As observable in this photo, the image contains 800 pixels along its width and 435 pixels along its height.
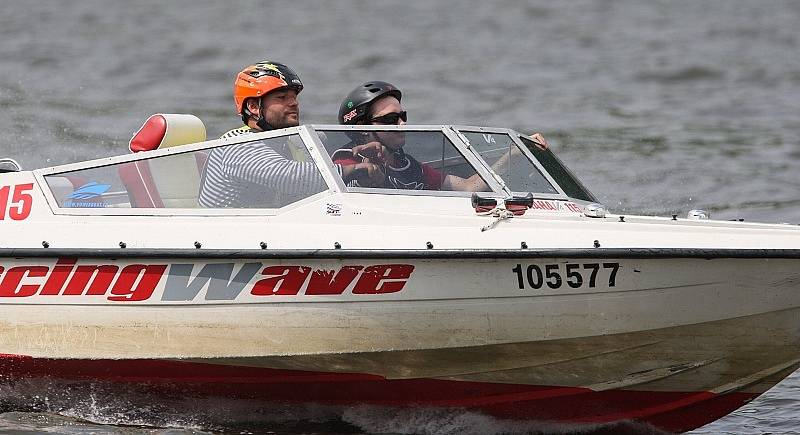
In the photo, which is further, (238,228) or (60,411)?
(60,411)

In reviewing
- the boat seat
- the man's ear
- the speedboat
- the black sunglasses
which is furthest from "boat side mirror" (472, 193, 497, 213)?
the man's ear

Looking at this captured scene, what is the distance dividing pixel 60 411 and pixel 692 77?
55.5 ft

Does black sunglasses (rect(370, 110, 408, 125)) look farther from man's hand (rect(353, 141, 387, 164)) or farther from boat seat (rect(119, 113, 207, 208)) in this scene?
boat seat (rect(119, 113, 207, 208))

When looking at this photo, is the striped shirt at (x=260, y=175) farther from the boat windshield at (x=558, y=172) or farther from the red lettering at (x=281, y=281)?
the boat windshield at (x=558, y=172)

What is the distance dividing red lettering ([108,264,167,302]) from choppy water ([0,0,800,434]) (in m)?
0.90

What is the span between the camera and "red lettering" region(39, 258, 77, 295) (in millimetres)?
6480

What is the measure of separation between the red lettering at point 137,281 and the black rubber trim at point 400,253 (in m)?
0.08

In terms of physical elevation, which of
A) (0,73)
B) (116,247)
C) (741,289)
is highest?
(116,247)

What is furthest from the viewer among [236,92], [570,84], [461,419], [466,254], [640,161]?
[570,84]

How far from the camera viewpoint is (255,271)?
6.31 m

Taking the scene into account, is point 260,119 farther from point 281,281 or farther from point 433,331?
point 433,331

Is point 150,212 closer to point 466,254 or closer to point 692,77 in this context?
point 466,254

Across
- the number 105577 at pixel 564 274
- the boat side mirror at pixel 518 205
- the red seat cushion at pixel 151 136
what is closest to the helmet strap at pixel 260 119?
the red seat cushion at pixel 151 136

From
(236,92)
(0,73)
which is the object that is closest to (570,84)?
(0,73)
